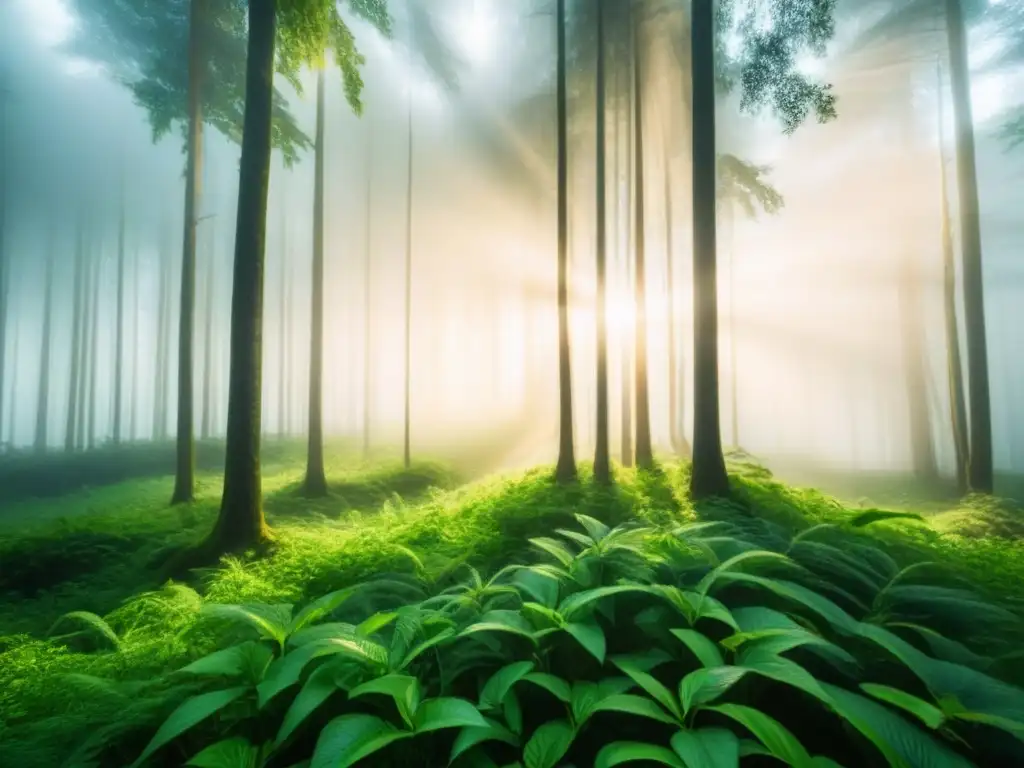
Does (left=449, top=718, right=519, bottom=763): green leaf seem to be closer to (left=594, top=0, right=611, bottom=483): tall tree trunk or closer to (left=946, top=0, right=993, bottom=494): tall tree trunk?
(left=594, top=0, right=611, bottom=483): tall tree trunk

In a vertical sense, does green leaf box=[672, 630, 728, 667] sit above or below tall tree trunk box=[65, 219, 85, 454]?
below

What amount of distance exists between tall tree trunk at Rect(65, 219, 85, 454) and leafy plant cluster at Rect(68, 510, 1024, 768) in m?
29.9

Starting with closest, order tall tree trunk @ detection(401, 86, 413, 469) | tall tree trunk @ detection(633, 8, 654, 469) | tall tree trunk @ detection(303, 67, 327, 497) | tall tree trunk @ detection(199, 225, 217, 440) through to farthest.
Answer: tall tree trunk @ detection(633, 8, 654, 469) → tall tree trunk @ detection(303, 67, 327, 497) → tall tree trunk @ detection(401, 86, 413, 469) → tall tree trunk @ detection(199, 225, 217, 440)

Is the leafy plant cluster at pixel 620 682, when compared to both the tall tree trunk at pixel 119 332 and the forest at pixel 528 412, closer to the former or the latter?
the forest at pixel 528 412

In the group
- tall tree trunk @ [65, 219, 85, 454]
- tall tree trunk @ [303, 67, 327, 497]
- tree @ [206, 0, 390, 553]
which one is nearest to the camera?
tree @ [206, 0, 390, 553]

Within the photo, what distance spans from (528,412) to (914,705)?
74.8ft

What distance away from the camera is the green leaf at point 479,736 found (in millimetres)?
1403

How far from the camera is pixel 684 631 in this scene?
5.85ft

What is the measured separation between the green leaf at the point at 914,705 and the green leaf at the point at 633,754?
755mm

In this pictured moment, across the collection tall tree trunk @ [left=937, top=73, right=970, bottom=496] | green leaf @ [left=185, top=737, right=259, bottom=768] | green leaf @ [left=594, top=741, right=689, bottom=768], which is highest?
tall tree trunk @ [left=937, top=73, right=970, bottom=496]

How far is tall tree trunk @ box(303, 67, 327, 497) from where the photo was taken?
440 inches

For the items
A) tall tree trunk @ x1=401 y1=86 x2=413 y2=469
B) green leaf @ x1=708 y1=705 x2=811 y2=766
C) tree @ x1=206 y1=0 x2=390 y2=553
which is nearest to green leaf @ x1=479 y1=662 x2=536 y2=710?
green leaf @ x1=708 y1=705 x2=811 y2=766

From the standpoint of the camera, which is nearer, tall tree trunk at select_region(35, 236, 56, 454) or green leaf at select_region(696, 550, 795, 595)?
green leaf at select_region(696, 550, 795, 595)

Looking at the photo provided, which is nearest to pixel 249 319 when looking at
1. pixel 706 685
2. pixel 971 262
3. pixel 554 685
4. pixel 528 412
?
pixel 554 685
